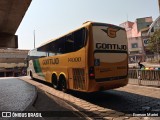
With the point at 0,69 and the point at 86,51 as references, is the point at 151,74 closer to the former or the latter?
the point at 86,51

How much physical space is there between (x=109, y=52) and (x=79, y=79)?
2.01 m

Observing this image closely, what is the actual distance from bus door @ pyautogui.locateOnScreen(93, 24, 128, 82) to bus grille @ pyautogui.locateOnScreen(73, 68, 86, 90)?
78cm

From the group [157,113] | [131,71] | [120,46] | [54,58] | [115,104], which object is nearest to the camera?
[157,113]

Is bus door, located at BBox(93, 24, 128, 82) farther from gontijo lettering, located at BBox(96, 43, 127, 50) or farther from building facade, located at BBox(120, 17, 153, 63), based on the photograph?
building facade, located at BBox(120, 17, 153, 63)

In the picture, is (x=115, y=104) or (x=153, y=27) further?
(x=153, y=27)

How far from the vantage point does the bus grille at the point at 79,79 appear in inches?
361

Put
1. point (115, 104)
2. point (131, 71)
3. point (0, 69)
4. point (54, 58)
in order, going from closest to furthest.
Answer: point (115, 104) < point (54, 58) < point (131, 71) < point (0, 69)

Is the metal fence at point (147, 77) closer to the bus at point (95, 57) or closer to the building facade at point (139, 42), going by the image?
the bus at point (95, 57)

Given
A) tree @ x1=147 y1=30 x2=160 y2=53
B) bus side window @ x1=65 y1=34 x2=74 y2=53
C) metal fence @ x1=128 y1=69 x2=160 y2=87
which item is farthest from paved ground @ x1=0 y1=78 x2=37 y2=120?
tree @ x1=147 y1=30 x2=160 y2=53

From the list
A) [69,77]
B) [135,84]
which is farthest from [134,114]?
[135,84]

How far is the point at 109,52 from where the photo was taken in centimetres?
926

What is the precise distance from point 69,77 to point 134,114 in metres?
4.82

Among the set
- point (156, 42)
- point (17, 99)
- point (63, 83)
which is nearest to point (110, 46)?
point (63, 83)

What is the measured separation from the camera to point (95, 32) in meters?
8.91
